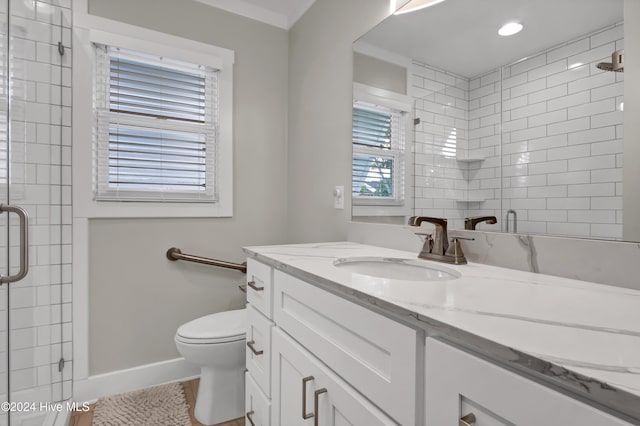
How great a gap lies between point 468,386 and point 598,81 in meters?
0.85

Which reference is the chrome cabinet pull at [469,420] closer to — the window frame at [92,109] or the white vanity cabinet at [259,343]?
the white vanity cabinet at [259,343]

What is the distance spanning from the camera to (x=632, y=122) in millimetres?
806

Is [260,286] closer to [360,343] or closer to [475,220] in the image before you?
[360,343]

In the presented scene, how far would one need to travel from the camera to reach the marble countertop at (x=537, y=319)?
38cm

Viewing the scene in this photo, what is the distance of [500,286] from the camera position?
78 centimetres

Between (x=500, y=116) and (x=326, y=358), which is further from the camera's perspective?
(x=500, y=116)

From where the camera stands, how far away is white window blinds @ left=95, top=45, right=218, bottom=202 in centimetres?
190

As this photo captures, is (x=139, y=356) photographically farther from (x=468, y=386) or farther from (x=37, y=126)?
(x=468, y=386)

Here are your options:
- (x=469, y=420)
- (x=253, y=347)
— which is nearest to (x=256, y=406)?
(x=253, y=347)

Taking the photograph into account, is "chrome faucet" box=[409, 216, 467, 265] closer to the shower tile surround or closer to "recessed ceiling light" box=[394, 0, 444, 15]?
the shower tile surround

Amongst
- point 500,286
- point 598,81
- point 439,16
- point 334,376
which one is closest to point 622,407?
point 500,286

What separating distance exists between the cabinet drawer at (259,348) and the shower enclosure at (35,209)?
0.81 m

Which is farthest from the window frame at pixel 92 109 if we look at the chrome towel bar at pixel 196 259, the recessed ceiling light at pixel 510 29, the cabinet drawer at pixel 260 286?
the recessed ceiling light at pixel 510 29

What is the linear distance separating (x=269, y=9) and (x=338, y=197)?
1451 millimetres
